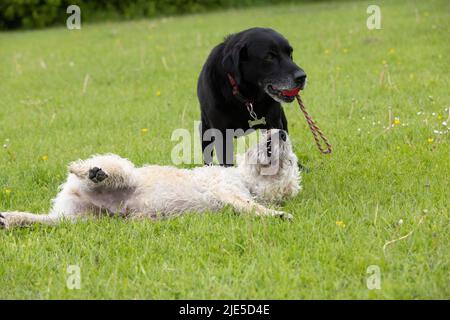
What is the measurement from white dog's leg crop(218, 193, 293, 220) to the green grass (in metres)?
0.08

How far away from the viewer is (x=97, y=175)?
172 inches

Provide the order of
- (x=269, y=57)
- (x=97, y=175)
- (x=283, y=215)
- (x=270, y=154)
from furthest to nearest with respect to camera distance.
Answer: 1. (x=269, y=57)
2. (x=270, y=154)
3. (x=97, y=175)
4. (x=283, y=215)

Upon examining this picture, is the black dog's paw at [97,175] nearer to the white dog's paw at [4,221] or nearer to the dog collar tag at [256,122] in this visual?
the white dog's paw at [4,221]

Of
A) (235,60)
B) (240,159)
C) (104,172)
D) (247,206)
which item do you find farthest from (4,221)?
(235,60)

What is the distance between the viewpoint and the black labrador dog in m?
5.24

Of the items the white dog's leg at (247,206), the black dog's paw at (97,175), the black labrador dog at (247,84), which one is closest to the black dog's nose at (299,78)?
the black labrador dog at (247,84)

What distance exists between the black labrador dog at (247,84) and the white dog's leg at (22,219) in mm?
1636

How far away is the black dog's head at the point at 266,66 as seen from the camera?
5.21 metres

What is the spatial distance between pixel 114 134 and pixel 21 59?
322 inches

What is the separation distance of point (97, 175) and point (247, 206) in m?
1.05

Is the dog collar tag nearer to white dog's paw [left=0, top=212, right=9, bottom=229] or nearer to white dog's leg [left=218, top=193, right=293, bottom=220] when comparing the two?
white dog's leg [left=218, top=193, right=293, bottom=220]

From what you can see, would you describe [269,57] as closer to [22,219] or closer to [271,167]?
[271,167]

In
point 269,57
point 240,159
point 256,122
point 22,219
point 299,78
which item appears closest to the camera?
point 22,219
